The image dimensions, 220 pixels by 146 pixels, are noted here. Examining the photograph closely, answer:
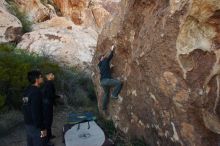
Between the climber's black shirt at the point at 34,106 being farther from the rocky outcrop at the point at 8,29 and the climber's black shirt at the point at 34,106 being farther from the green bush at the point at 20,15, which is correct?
the green bush at the point at 20,15

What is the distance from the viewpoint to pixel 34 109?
7840 mm

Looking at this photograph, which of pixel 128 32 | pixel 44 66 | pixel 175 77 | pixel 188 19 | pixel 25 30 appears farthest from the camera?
pixel 25 30

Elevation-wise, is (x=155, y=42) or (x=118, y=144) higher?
(x=155, y=42)

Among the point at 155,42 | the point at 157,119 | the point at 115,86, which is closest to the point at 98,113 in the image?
the point at 115,86

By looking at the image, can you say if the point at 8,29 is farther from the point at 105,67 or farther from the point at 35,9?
the point at 105,67

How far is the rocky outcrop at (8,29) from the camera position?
55.7ft

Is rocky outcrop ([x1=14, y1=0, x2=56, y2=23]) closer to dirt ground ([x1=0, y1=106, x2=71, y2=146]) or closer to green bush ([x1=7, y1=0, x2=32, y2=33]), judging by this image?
green bush ([x1=7, y1=0, x2=32, y2=33])

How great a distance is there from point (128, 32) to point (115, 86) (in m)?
1.24

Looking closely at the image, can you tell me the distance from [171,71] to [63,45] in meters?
8.62

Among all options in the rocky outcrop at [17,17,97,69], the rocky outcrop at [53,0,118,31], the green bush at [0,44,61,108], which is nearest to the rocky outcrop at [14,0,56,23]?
the rocky outcrop at [53,0,118,31]

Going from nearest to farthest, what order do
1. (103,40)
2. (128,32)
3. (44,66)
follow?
(128,32)
(103,40)
(44,66)

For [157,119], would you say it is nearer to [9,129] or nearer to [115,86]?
[115,86]

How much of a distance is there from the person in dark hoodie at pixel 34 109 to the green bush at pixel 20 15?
11.7m

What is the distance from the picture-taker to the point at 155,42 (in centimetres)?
834
